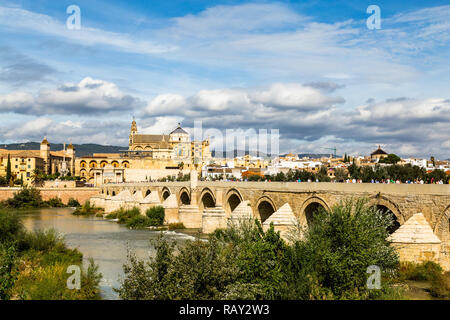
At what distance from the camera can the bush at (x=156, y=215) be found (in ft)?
136

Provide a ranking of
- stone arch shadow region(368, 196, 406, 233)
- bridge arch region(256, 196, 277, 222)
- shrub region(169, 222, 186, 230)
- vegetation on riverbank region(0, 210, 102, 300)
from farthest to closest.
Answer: shrub region(169, 222, 186, 230)
bridge arch region(256, 196, 277, 222)
stone arch shadow region(368, 196, 406, 233)
vegetation on riverbank region(0, 210, 102, 300)

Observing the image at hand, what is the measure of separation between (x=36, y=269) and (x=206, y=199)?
22.7m

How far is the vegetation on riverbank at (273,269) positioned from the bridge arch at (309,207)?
7.10 meters

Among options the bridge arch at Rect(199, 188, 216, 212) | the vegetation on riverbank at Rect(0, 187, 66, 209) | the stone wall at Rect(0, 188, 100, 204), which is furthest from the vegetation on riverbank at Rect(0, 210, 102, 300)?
the stone wall at Rect(0, 188, 100, 204)

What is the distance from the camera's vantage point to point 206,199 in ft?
133

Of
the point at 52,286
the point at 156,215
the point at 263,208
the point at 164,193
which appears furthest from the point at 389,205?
the point at 164,193

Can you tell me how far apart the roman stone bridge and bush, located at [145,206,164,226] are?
34.6 inches

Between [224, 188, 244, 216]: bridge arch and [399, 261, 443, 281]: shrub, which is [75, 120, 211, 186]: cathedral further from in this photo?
[399, 261, 443, 281]: shrub

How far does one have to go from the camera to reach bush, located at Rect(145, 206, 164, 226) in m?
41.6

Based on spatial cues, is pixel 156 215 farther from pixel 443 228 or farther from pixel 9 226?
pixel 443 228

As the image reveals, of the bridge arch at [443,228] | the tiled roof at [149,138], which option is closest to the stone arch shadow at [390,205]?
the bridge arch at [443,228]

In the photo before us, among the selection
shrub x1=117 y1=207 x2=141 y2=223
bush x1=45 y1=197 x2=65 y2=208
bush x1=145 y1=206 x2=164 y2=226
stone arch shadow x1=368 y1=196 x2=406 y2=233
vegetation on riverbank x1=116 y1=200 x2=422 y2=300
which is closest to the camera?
vegetation on riverbank x1=116 y1=200 x2=422 y2=300

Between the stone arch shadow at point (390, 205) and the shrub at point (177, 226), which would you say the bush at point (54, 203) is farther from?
the stone arch shadow at point (390, 205)
